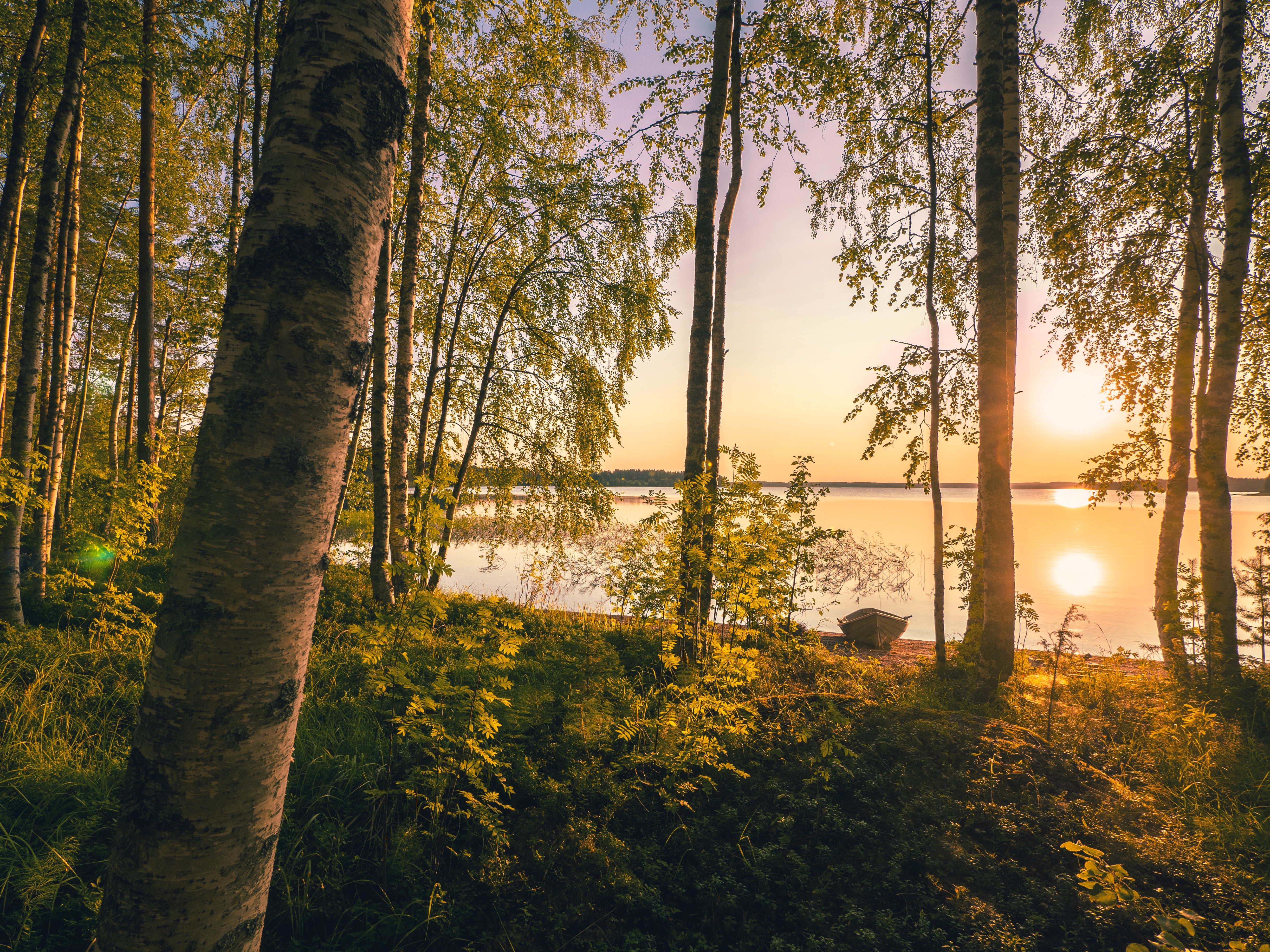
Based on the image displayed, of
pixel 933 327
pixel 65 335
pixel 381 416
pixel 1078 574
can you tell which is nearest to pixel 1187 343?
pixel 933 327

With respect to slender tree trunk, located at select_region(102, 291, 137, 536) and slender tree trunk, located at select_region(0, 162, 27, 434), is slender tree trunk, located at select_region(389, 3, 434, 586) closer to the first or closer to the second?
slender tree trunk, located at select_region(0, 162, 27, 434)

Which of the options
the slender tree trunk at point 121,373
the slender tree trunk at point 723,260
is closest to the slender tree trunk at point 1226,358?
the slender tree trunk at point 723,260

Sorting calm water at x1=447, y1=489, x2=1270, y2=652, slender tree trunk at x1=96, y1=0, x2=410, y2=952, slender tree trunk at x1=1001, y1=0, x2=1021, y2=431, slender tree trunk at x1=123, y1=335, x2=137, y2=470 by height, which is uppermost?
slender tree trunk at x1=1001, y1=0, x2=1021, y2=431

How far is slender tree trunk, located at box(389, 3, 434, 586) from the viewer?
551 centimetres

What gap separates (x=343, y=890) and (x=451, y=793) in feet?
2.09

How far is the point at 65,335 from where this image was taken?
21.0ft

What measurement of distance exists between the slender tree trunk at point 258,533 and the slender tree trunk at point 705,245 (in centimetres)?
436

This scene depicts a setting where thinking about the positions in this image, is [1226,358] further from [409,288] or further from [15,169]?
[15,169]

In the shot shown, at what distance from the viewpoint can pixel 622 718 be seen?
3.61m

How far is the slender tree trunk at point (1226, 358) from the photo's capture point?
542cm

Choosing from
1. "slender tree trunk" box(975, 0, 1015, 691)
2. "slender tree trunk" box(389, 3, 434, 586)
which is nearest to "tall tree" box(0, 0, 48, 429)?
Result: "slender tree trunk" box(389, 3, 434, 586)

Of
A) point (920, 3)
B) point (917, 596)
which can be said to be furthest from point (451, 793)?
point (917, 596)

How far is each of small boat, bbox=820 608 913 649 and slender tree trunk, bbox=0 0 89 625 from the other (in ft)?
33.1

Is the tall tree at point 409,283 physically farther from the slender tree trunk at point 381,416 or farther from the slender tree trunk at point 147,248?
the slender tree trunk at point 147,248
